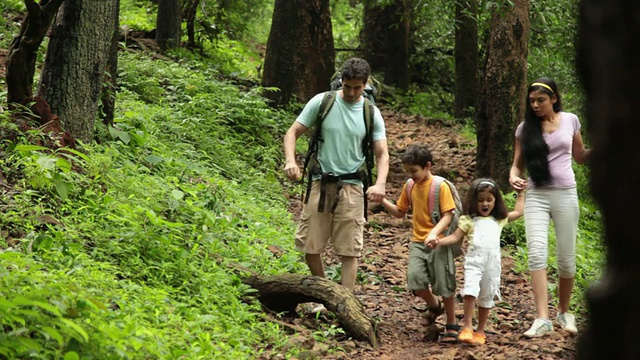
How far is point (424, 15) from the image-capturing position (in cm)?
2098

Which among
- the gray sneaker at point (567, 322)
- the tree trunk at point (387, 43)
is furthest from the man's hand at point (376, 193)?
the tree trunk at point (387, 43)

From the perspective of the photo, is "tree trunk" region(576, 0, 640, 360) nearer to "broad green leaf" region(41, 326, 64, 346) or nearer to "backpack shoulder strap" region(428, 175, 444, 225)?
"broad green leaf" region(41, 326, 64, 346)

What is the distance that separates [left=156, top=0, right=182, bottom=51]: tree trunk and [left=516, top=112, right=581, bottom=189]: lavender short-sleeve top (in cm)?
1236

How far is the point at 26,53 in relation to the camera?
26.0ft

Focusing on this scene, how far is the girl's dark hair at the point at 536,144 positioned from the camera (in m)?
7.18

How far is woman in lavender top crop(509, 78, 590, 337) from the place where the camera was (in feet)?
23.5

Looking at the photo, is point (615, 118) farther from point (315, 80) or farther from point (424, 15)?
point (424, 15)

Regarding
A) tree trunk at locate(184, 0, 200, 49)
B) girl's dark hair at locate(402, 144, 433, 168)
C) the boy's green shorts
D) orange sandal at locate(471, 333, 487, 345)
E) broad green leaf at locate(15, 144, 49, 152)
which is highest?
tree trunk at locate(184, 0, 200, 49)

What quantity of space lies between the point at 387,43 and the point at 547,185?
15743 mm

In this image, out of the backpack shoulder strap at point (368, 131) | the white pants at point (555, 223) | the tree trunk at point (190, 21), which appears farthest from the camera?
the tree trunk at point (190, 21)

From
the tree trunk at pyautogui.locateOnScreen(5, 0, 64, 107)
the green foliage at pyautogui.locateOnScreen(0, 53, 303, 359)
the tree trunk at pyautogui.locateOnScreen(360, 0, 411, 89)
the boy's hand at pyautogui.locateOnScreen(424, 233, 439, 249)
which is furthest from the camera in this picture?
the tree trunk at pyautogui.locateOnScreen(360, 0, 411, 89)

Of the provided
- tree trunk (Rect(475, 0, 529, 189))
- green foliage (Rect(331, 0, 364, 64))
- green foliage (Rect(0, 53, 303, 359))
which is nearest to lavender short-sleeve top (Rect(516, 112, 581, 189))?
green foliage (Rect(0, 53, 303, 359))

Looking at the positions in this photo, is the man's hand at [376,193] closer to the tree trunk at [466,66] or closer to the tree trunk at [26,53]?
the tree trunk at [26,53]

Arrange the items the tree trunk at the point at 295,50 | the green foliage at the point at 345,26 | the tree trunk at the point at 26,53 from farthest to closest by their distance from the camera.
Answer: the green foliage at the point at 345,26, the tree trunk at the point at 295,50, the tree trunk at the point at 26,53
